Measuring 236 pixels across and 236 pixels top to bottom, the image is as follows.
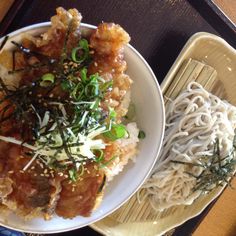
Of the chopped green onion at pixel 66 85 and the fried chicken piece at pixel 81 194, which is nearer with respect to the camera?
the chopped green onion at pixel 66 85

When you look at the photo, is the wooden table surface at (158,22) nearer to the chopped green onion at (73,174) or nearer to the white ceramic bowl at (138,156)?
the white ceramic bowl at (138,156)

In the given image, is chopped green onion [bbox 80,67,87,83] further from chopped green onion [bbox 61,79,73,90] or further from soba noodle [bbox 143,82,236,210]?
soba noodle [bbox 143,82,236,210]

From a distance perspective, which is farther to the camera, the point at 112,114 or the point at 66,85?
the point at 112,114

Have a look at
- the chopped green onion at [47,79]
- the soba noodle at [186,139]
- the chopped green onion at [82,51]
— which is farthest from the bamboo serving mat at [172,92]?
the chopped green onion at [47,79]

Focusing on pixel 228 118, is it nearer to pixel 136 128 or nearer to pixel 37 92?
pixel 136 128

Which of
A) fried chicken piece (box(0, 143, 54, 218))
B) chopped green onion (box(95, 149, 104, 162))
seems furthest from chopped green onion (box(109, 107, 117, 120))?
fried chicken piece (box(0, 143, 54, 218))

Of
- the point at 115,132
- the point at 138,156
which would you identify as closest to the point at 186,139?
the point at 138,156

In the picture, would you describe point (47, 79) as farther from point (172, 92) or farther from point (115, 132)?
point (172, 92)
